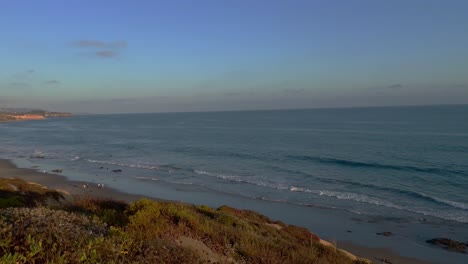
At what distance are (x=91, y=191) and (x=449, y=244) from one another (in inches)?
1056

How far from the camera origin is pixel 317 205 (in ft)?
93.1

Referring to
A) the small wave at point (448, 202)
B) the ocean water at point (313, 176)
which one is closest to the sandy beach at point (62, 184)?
the ocean water at point (313, 176)

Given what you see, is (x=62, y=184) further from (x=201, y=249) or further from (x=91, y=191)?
(x=201, y=249)

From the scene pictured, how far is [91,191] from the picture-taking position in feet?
107

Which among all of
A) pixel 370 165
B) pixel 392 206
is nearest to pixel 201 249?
pixel 392 206

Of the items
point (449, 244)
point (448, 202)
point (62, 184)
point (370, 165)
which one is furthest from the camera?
point (370, 165)

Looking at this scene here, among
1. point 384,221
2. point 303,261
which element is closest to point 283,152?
point 384,221

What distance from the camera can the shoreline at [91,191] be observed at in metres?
18.6

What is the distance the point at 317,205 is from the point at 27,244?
25500 millimetres

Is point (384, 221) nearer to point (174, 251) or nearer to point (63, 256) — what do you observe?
point (174, 251)

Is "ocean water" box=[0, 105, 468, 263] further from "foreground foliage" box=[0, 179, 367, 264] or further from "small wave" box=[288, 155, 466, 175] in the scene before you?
"foreground foliage" box=[0, 179, 367, 264]

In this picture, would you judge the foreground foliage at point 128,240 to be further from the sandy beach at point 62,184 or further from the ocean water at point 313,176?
the sandy beach at point 62,184

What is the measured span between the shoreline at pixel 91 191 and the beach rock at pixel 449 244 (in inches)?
109

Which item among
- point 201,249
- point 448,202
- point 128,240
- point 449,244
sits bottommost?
point 449,244
